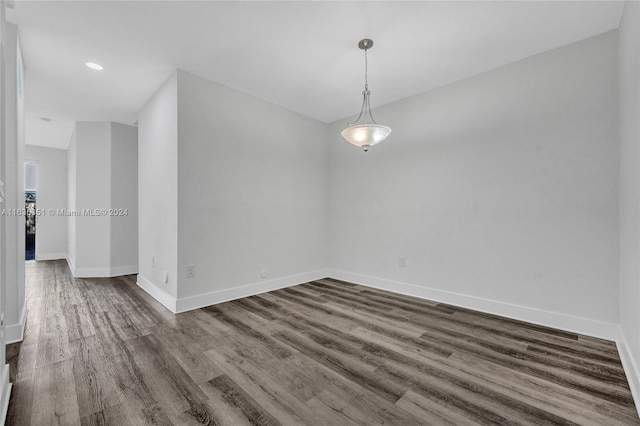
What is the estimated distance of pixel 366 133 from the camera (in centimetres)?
257

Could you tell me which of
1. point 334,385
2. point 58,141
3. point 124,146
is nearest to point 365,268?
point 334,385

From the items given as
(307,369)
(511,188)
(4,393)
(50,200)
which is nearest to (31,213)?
(50,200)

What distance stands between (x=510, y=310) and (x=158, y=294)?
3989 millimetres

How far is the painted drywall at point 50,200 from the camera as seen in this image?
20.2 feet

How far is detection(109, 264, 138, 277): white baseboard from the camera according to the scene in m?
4.75

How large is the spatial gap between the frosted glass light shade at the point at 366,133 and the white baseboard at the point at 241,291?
90.0 inches

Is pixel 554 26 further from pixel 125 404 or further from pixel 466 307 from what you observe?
pixel 125 404

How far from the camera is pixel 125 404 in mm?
1525

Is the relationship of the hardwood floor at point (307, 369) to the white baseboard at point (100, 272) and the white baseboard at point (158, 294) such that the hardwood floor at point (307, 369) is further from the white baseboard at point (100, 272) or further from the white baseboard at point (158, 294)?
the white baseboard at point (100, 272)

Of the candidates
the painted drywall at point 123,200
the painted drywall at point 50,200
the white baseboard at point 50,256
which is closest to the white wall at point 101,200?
the painted drywall at point 123,200

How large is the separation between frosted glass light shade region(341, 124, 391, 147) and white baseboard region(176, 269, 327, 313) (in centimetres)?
229

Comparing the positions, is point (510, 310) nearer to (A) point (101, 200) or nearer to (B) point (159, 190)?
(B) point (159, 190)

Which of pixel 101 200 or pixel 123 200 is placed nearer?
pixel 101 200

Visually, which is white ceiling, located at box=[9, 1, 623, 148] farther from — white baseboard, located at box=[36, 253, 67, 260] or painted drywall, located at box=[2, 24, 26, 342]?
white baseboard, located at box=[36, 253, 67, 260]
